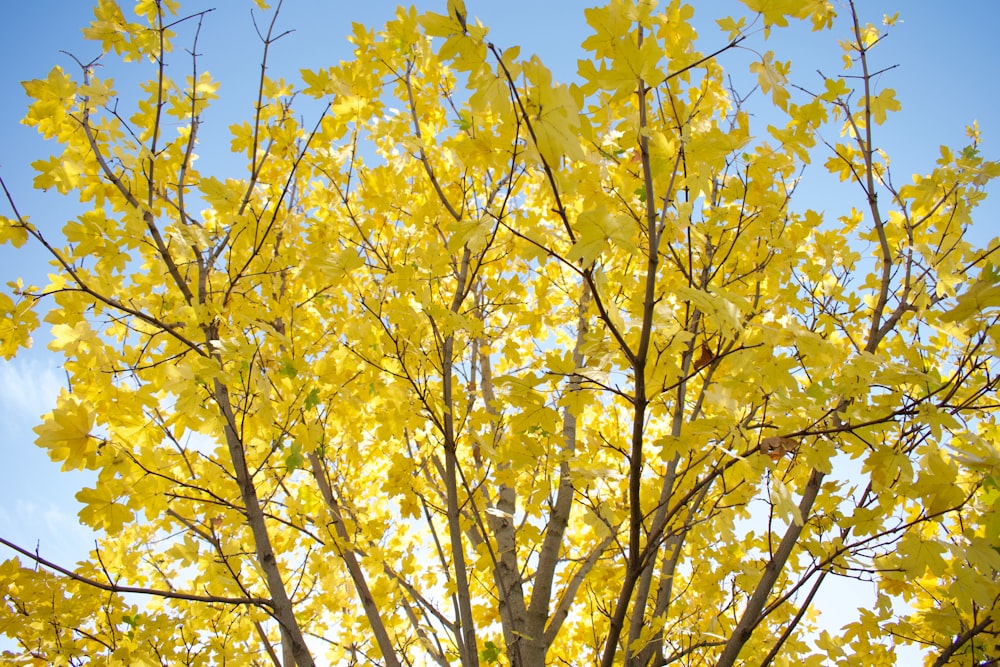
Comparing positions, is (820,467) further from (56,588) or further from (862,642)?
(56,588)

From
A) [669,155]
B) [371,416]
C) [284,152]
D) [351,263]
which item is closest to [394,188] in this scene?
[284,152]

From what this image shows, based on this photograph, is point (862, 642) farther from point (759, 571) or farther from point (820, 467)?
point (820, 467)

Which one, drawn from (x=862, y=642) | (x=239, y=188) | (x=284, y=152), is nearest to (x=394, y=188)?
(x=284, y=152)

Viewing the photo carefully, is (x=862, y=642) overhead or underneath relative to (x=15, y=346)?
underneath

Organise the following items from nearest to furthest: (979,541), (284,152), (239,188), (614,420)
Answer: (979,541) < (239,188) < (284,152) < (614,420)

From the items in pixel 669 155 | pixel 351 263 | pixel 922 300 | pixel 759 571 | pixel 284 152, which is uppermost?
pixel 284 152

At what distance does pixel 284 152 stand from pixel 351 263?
986 mm

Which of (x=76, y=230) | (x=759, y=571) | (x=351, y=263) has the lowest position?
(x=759, y=571)

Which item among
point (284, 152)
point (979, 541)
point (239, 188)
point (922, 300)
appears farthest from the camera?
point (284, 152)

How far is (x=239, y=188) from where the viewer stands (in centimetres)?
239

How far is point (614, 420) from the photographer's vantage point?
3.95 meters

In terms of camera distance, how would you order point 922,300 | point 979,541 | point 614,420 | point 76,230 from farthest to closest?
point 614,420 → point 922,300 → point 76,230 → point 979,541

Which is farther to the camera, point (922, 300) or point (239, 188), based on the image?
point (239, 188)

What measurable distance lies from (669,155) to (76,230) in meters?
1.85
